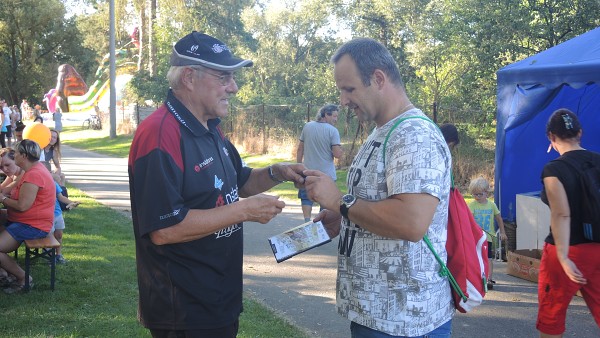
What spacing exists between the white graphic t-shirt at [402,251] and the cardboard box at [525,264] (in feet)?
16.2

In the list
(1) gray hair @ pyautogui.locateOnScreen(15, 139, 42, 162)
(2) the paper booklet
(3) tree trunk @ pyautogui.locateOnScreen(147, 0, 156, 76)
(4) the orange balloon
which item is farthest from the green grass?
(3) tree trunk @ pyautogui.locateOnScreen(147, 0, 156, 76)

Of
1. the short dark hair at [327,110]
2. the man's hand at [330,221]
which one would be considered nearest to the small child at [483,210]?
the short dark hair at [327,110]

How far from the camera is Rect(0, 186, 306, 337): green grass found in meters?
5.15

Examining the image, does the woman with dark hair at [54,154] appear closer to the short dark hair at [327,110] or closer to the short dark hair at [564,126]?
the short dark hair at [327,110]

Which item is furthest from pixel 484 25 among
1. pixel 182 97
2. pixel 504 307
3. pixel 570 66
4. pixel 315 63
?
pixel 315 63

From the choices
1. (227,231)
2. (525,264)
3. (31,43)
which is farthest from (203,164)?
(31,43)

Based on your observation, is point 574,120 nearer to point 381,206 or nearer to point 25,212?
point 381,206

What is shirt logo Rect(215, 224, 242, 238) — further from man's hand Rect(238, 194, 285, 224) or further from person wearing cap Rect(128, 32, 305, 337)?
man's hand Rect(238, 194, 285, 224)

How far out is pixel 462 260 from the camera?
→ 2.56 meters

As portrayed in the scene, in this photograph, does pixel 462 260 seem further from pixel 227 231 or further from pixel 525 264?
pixel 525 264

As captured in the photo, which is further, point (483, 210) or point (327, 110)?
point (327, 110)

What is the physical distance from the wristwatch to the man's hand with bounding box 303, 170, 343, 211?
0.05 meters

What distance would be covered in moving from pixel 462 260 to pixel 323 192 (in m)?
0.64

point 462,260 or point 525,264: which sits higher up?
point 462,260
